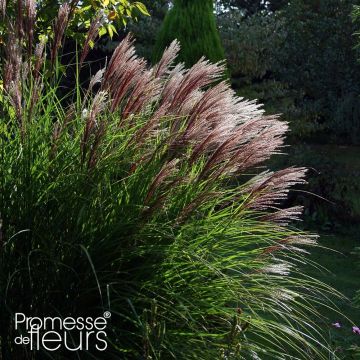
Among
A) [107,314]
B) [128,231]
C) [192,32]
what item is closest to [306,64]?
[192,32]

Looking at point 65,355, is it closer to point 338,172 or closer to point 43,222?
Answer: point 43,222

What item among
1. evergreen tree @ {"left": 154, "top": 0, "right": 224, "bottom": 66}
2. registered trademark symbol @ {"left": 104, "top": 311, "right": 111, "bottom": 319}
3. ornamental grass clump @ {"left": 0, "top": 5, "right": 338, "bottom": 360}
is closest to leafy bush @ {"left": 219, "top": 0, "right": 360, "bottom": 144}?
evergreen tree @ {"left": 154, "top": 0, "right": 224, "bottom": 66}

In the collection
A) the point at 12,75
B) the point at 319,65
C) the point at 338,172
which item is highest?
the point at 12,75

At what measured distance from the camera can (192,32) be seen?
26.0ft

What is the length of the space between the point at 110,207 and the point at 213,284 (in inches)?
22.2

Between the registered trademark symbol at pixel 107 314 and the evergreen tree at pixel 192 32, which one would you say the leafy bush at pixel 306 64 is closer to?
the evergreen tree at pixel 192 32

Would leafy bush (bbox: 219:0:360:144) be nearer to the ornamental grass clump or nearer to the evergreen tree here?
the evergreen tree

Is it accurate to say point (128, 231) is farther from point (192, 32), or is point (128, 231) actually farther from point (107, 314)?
point (192, 32)

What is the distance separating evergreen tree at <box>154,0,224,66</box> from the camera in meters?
7.76

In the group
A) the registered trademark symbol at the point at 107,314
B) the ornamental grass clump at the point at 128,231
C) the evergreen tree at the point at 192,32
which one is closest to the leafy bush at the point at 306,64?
the evergreen tree at the point at 192,32

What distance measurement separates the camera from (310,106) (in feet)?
48.8

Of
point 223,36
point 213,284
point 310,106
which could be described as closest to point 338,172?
point 310,106

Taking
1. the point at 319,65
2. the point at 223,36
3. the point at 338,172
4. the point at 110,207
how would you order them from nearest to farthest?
1. the point at 110,207
2. the point at 338,172
3. the point at 223,36
4. the point at 319,65

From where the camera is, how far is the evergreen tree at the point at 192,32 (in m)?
7.76
